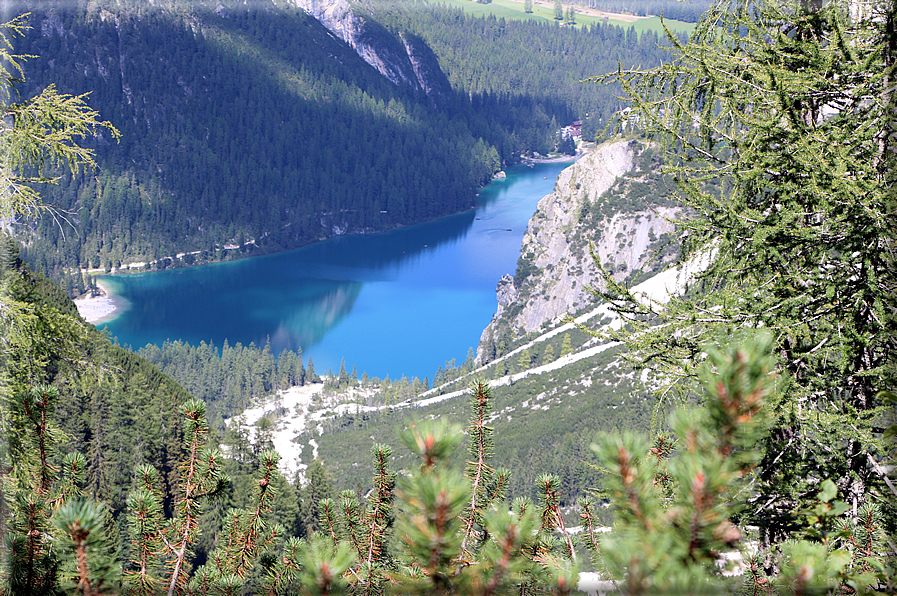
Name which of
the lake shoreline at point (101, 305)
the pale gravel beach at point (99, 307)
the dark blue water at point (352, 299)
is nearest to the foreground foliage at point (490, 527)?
the dark blue water at point (352, 299)

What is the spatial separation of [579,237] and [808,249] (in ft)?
295

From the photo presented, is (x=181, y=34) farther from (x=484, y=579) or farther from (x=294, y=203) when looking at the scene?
(x=484, y=579)

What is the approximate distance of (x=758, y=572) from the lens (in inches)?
130

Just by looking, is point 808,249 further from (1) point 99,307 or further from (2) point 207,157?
(2) point 207,157

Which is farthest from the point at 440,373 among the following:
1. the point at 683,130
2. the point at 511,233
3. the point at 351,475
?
the point at 683,130

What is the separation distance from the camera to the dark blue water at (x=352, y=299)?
279 feet

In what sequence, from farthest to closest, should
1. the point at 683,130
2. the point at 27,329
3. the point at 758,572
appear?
the point at 683,130, the point at 27,329, the point at 758,572

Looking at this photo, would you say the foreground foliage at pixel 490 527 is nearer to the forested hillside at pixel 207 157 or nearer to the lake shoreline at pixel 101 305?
the lake shoreline at pixel 101 305

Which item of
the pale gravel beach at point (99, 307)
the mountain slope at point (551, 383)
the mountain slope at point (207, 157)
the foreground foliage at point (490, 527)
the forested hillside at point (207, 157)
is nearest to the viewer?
the foreground foliage at point (490, 527)

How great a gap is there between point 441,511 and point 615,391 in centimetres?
4883

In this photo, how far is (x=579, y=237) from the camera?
93.2m

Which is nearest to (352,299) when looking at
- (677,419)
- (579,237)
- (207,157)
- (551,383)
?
(579,237)

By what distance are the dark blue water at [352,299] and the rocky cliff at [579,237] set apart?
4591 mm

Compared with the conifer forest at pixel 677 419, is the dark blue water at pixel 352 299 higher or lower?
lower
